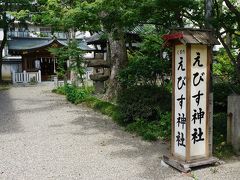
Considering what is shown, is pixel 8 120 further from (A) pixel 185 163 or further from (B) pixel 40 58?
(B) pixel 40 58

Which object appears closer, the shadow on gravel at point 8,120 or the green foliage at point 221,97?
the shadow on gravel at point 8,120

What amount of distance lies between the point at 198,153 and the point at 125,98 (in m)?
3.73

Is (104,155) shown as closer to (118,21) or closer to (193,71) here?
(193,71)

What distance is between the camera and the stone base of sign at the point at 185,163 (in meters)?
5.68

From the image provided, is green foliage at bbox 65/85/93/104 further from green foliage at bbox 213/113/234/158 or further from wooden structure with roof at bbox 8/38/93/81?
wooden structure with roof at bbox 8/38/93/81

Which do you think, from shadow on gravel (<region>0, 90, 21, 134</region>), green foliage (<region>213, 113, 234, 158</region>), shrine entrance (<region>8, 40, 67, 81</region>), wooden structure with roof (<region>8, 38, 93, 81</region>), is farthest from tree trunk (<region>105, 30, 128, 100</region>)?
shrine entrance (<region>8, 40, 67, 81</region>)

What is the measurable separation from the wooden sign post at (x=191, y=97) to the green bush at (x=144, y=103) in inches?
110

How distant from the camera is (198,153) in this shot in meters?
5.98

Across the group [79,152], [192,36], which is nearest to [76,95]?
[79,152]

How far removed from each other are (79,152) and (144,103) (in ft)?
8.61

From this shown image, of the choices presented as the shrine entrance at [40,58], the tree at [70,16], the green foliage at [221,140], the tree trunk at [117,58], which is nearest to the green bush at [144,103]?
the green foliage at [221,140]

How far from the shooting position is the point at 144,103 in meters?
8.98

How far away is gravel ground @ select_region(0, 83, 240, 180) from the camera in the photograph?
5.75 meters

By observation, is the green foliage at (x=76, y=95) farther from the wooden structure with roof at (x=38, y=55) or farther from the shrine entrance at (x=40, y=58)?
the shrine entrance at (x=40, y=58)
